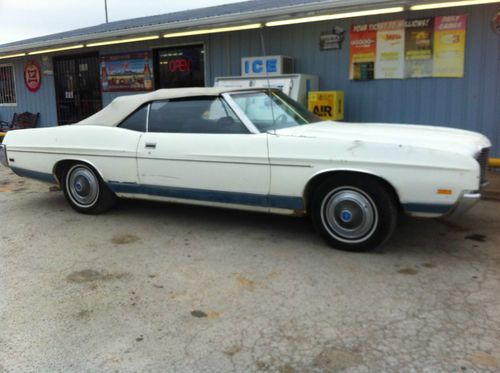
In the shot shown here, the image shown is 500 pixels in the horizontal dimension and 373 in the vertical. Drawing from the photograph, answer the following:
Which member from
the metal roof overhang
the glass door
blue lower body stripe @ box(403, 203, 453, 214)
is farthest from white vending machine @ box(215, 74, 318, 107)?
the glass door

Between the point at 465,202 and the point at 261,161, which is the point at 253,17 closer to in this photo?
the point at 261,161

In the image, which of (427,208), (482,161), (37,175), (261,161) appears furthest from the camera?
(37,175)

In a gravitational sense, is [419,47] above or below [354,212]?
above

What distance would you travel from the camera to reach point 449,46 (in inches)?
288

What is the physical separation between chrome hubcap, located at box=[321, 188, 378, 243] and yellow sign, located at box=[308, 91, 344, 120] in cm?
377

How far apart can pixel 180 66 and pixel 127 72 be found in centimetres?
155

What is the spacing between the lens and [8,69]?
14.2m

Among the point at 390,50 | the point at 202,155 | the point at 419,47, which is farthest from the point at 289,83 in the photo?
the point at 202,155

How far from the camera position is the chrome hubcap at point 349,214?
4254mm

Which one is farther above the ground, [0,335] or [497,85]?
[497,85]

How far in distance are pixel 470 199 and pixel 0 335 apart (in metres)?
3.42

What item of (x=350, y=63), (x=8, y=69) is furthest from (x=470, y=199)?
(x=8, y=69)

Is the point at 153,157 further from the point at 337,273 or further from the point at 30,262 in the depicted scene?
the point at 337,273

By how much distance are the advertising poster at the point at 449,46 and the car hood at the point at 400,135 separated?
117 inches
